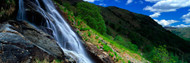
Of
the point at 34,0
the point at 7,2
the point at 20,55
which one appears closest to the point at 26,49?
the point at 20,55

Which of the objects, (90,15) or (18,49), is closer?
(18,49)

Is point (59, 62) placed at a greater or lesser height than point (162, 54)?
greater

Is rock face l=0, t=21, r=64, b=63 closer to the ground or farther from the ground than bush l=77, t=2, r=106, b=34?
closer to the ground

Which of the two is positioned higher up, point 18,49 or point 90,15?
point 90,15

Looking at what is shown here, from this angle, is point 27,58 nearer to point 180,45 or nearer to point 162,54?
point 162,54

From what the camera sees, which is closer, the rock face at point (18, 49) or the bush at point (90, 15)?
the rock face at point (18, 49)

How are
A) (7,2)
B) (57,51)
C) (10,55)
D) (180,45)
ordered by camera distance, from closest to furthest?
(10,55) < (57,51) < (7,2) < (180,45)

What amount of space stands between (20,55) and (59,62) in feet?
5.42

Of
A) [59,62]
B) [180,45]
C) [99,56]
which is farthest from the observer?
[180,45]

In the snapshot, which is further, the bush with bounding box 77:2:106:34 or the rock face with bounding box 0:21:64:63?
the bush with bounding box 77:2:106:34

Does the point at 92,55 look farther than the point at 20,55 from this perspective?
Yes

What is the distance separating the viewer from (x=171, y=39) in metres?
128

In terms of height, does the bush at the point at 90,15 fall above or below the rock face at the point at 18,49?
above

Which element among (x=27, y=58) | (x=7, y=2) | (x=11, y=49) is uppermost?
(x=7, y=2)
